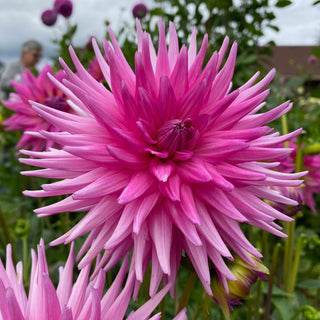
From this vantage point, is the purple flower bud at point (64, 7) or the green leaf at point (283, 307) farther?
the purple flower bud at point (64, 7)

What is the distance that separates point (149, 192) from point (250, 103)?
158 mm

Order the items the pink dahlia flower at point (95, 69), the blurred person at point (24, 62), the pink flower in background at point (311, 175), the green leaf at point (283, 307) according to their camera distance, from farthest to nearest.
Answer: the blurred person at point (24, 62), the pink dahlia flower at point (95, 69), the pink flower in background at point (311, 175), the green leaf at point (283, 307)

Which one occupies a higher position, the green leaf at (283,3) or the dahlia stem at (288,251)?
the green leaf at (283,3)

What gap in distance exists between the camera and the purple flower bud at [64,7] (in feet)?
4.24

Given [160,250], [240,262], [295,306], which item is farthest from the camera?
[295,306]

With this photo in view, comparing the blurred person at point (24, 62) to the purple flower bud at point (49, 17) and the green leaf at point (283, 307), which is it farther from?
the green leaf at point (283, 307)

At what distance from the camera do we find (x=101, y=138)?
18.1 inches

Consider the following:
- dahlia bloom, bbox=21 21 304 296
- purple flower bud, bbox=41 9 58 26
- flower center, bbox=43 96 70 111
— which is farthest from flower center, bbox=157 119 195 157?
purple flower bud, bbox=41 9 58 26

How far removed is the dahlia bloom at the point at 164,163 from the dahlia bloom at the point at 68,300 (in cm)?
3

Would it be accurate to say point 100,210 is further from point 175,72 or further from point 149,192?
point 175,72

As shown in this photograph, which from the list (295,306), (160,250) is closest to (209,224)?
(160,250)

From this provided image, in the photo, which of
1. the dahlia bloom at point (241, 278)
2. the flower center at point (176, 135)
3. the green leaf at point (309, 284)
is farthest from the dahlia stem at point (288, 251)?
the flower center at point (176, 135)

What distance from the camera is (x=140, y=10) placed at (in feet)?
4.70

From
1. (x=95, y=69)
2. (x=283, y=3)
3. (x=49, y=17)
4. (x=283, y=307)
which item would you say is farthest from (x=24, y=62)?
(x=283, y=307)
